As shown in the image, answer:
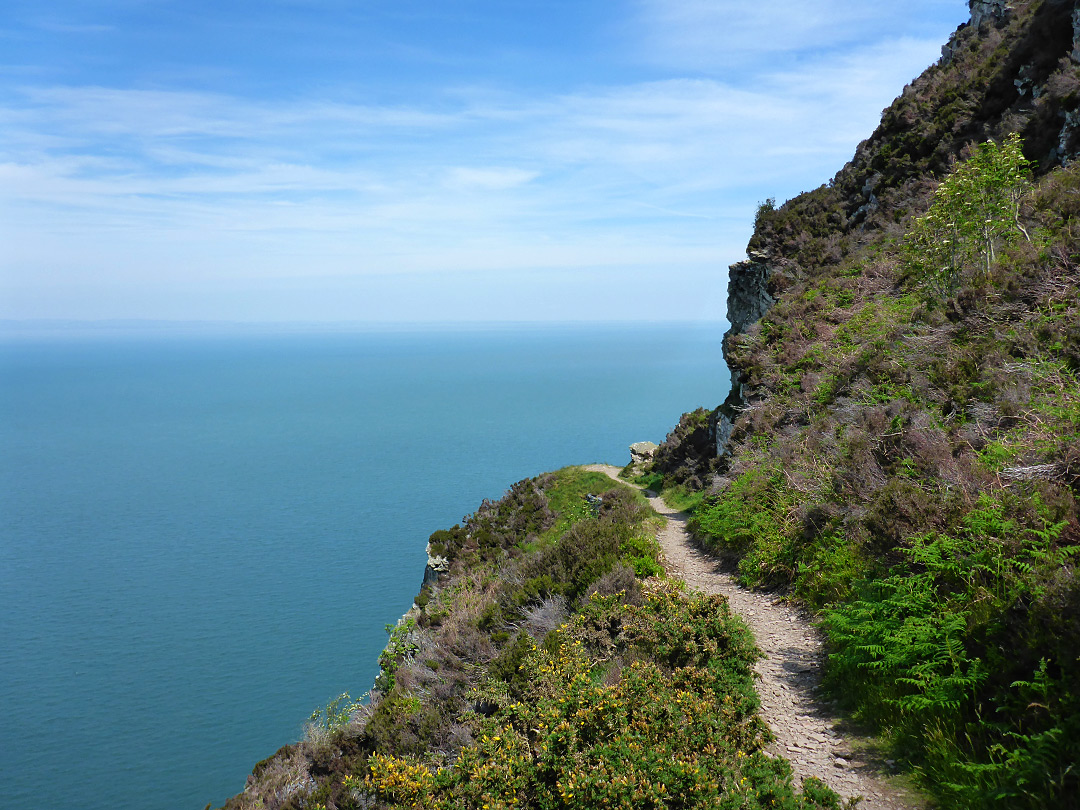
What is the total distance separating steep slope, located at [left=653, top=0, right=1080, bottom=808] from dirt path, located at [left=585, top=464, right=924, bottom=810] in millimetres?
343

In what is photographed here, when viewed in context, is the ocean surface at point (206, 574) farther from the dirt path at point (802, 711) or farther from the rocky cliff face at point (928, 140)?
the rocky cliff face at point (928, 140)

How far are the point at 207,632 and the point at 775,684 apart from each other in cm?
4766

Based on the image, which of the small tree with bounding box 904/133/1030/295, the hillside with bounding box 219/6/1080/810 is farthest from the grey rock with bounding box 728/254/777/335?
the small tree with bounding box 904/133/1030/295

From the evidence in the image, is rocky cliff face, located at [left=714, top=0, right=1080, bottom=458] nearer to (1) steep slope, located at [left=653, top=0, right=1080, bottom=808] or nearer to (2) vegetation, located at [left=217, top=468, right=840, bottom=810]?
(1) steep slope, located at [left=653, top=0, right=1080, bottom=808]

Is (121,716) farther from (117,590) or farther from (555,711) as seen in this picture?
(555,711)

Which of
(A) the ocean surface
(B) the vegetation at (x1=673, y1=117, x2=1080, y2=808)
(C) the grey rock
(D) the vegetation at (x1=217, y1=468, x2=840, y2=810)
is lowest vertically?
(A) the ocean surface

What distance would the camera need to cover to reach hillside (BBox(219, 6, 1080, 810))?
18.4ft

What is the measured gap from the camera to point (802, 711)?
23.5 feet

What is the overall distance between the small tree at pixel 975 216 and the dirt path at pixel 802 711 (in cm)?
951

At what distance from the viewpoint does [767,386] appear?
2144 centimetres

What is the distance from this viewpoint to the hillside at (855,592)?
18.4 feet

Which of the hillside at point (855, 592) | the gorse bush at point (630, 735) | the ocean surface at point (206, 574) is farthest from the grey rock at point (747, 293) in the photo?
the ocean surface at point (206, 574)

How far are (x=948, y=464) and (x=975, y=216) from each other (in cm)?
962

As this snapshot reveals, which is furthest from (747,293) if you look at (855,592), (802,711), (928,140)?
(802,711)
